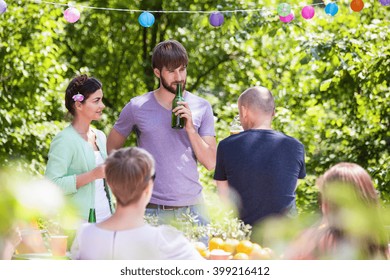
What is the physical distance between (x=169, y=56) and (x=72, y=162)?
54 cm

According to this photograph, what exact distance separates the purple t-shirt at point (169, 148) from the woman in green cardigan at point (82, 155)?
0.18 metres

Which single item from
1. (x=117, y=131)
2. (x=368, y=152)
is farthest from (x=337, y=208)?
(x=368, y=152)

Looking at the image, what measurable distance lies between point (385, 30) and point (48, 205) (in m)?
6.25

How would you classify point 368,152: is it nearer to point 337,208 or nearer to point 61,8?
point 61,8

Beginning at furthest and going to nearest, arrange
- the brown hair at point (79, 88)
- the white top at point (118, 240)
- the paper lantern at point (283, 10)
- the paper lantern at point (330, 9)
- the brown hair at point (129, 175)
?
the paper lantern at point (283, 10), the paper lantern at point (330, 9), the brown hair at point (79, 88), the brown hair at point (129, 175), the white top at point (118, 240)

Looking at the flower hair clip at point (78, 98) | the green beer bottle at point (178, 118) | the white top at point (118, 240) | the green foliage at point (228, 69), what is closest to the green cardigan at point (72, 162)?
the flower hair clip at point (78, 98)

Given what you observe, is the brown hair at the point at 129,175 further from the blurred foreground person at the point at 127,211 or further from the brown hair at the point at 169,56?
the brown hair at the point at 169,56

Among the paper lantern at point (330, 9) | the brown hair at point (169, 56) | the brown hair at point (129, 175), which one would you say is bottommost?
the brown hair at point (129, 175)

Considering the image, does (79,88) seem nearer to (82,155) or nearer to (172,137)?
(82,155)

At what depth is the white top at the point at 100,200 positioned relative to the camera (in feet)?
8.85

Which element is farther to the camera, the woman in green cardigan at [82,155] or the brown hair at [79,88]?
the brown hair at [79,88]

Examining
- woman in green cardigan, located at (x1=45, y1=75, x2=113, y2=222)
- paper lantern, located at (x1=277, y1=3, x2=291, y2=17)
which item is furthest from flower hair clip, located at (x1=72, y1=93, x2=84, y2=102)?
paper lantern, located at (x1=277, y1=3, x2=291, y2=17)
